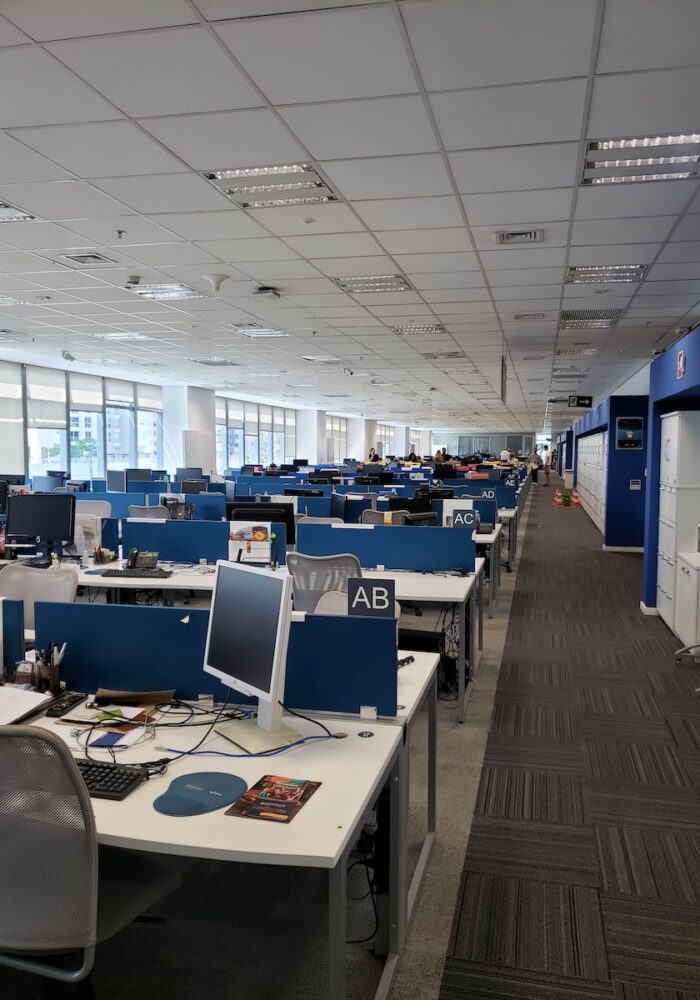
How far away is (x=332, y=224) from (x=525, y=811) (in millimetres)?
3939

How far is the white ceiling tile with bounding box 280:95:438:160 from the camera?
11.0ft

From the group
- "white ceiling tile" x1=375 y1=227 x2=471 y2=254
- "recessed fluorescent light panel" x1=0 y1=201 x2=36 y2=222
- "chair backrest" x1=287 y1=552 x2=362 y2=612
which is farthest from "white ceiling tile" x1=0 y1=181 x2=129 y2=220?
"chair backrest" x1=287 y1=552 x2=362 y2=612

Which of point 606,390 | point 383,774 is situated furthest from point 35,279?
point 606,390

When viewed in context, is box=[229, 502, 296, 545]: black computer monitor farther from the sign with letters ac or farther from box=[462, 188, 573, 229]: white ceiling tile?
the sign with letters ac

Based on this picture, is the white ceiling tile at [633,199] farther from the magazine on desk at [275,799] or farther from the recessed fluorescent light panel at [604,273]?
the magazine on desk at [275,799]

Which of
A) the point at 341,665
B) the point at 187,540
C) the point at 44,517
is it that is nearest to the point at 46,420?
the point at 44,517

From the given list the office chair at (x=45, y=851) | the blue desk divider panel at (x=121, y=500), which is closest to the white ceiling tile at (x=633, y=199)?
the office chair at (x=45, y=851)

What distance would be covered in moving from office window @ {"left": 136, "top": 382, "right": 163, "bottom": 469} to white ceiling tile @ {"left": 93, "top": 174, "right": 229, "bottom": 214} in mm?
12926

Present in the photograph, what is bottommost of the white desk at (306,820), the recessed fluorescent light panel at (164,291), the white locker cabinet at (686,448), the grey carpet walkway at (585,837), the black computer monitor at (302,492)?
the grey carpet walkway at (585,837)

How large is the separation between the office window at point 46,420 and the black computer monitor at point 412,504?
362 inches

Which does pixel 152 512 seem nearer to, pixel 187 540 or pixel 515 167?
pixel 187 540

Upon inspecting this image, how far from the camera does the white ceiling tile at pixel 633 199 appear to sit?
436 centimetres

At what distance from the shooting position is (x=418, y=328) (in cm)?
948

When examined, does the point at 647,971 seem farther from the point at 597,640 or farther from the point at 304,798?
the point at 597,640
